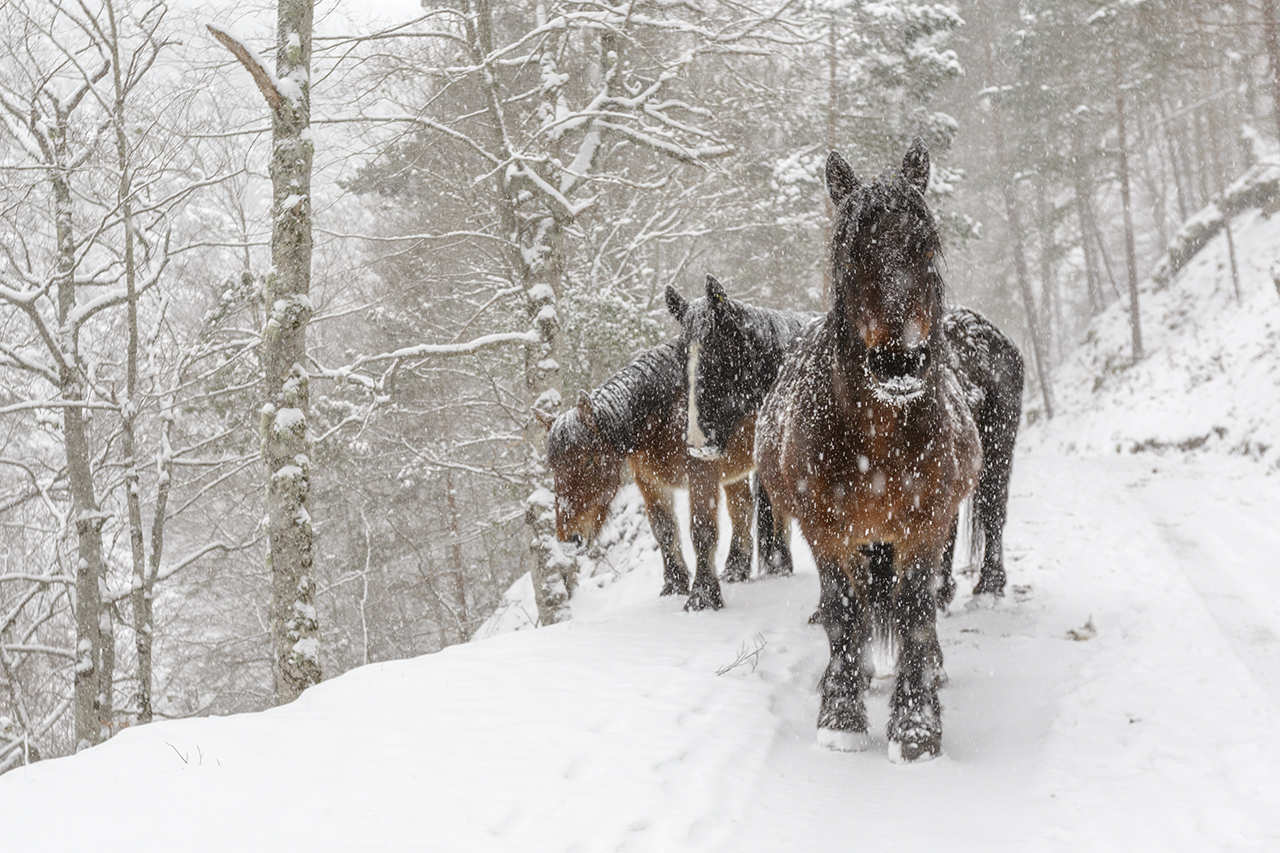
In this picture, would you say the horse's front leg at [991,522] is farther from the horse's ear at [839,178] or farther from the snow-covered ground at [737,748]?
the horse's ear at [839,178]

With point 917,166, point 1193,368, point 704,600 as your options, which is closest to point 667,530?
point 704,600

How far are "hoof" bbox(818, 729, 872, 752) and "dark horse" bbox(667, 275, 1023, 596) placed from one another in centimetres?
195

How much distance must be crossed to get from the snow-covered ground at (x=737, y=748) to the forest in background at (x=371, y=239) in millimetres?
3009

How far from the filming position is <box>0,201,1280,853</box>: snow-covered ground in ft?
8.38

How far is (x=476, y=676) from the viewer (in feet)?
13.7

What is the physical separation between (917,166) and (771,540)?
4118 mm

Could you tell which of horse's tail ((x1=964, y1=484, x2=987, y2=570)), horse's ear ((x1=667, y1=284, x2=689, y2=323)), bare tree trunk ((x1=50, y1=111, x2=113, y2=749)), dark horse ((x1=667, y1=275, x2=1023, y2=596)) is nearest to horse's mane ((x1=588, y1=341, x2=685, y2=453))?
horse's ear ((x1=667, y1=284, x2=689, y2=323))

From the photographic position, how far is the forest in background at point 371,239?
25.0 feet

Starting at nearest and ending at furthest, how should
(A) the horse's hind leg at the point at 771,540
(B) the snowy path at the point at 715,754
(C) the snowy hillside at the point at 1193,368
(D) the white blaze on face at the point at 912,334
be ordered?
(B) the snowy path at the point at 715,754
(D) the white blaze on face at the point at 912,334
(A) the horse's hind leg at the point at 771,540
(C) the snowy hillside at the point at 1193,368

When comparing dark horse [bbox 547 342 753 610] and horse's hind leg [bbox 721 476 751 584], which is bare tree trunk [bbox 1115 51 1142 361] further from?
dark horse [bbox 547 342 753 610]

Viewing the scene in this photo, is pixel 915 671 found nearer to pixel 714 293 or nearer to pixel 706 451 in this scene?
pixel 706 451

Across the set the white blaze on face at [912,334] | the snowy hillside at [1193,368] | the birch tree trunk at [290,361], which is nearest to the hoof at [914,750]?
the white blaze on face at [912,334]

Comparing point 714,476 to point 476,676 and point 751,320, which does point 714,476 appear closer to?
point 751,320

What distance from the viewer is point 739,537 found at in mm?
6840
